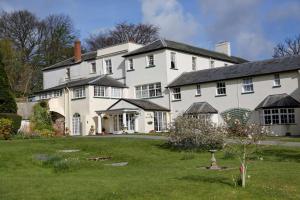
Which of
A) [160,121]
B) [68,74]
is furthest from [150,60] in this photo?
[68,74]

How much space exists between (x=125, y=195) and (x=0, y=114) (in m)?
24.4

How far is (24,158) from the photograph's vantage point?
19750 millimetres

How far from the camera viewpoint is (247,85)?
1529 inches

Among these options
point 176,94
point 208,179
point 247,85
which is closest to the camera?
point 208,179

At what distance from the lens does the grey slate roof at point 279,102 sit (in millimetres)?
35062

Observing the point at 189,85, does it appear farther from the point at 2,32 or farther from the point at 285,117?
the point at 2,32


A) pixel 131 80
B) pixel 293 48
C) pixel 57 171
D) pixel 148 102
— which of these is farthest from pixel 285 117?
pixel 293 48

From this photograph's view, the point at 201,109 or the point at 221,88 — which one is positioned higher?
the point at 221,88

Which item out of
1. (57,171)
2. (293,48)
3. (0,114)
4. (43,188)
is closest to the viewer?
(43,188)

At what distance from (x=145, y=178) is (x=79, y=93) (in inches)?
1264

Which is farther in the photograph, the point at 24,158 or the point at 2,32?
the point at 2,32

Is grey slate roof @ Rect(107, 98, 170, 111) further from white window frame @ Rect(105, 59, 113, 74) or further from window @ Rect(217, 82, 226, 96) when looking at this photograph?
white window frame @ Rect(105, 59, 113, 74)

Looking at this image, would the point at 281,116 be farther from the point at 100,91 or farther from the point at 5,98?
the point at 5,98

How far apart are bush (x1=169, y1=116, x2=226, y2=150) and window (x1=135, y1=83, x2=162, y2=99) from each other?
19.2 meters
